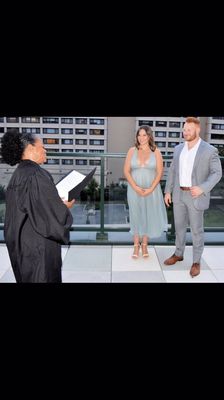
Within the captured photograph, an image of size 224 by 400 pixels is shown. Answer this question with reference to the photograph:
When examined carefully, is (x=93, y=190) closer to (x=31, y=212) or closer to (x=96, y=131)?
(x=31, y=212)

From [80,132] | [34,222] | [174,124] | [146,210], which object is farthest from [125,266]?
[174,124]

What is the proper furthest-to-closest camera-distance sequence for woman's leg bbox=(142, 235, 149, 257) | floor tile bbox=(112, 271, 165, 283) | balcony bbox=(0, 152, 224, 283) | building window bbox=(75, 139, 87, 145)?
building window bbox=(75, 139, 87, 145) → woman's leg bbox=(142, 235, 149, 257) → balcony bbox=(0, 152, 224, 283) → floor tile bbox=(112, 271, 165, 283)

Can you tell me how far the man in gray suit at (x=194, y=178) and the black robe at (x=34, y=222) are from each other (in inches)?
50.9

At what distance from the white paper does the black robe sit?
30 centimetres

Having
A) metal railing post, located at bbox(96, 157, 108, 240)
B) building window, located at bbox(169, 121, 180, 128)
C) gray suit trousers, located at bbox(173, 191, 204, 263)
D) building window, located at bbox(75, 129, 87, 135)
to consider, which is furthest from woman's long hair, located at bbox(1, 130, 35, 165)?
building window, located at bbox(169, 121, 180, 128)

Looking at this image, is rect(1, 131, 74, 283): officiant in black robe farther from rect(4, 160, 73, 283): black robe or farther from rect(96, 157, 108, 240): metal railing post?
rect(96, 157, 108, 240): metal railing post

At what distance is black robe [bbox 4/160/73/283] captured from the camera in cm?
181

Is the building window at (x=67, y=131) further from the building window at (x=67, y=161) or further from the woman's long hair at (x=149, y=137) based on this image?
the woman's long hair at (x=149, y=137)

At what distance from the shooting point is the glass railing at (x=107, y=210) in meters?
3.84

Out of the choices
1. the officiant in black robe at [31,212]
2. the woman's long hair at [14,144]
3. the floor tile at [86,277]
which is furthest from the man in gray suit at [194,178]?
the woman's long hair at [14,144]
